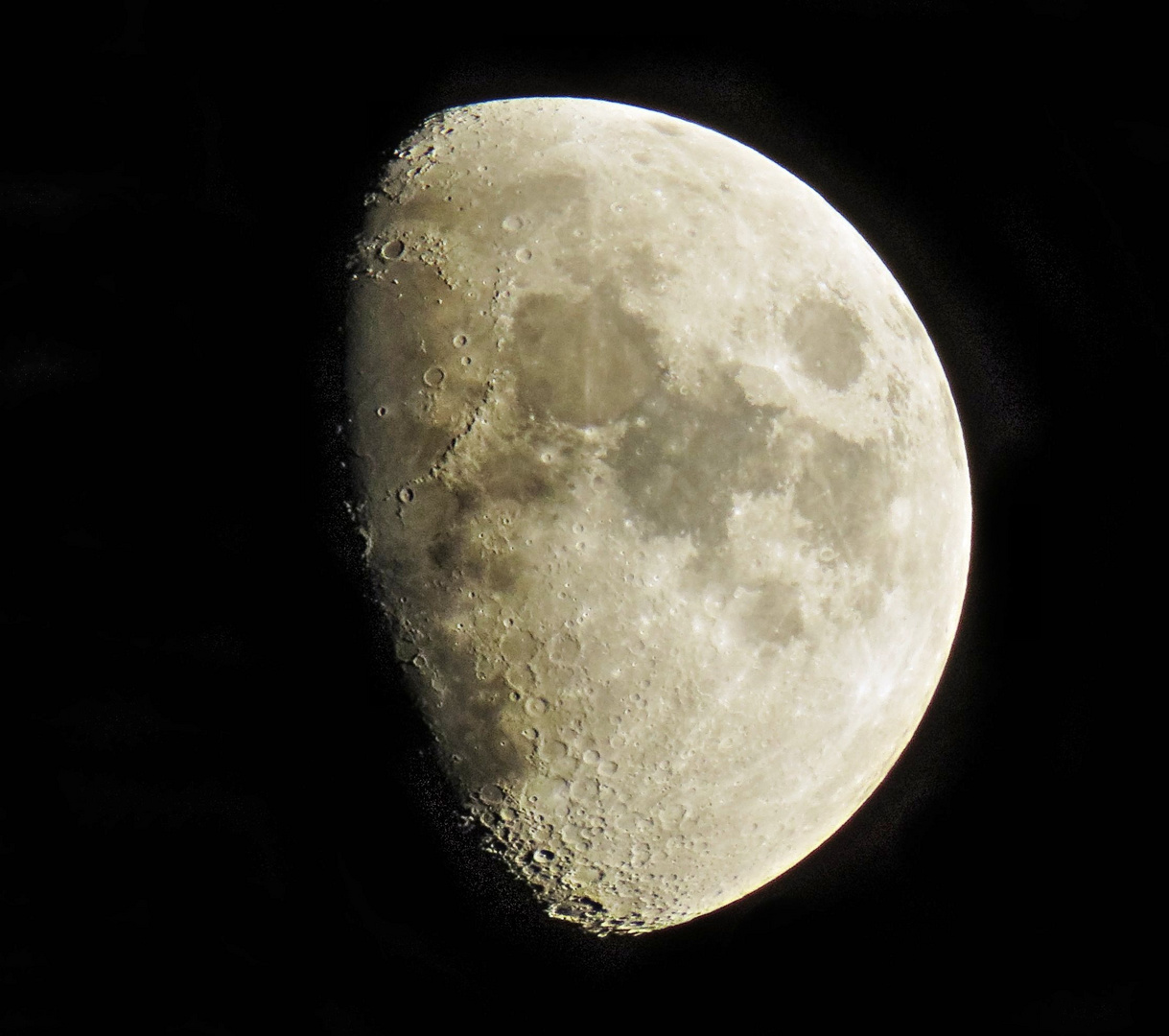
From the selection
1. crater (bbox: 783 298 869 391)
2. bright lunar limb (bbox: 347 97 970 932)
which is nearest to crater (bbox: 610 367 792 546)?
bright lunar limb (bbox: 347 97 970 932)

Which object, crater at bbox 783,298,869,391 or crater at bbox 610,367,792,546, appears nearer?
crater at bbox 610,367,792,546

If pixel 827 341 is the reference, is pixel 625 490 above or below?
below

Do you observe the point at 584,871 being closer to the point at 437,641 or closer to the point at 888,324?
the point at 437,641

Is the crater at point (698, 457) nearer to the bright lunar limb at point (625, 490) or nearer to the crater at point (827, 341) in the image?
the bright lunar limb at point (625, 490)

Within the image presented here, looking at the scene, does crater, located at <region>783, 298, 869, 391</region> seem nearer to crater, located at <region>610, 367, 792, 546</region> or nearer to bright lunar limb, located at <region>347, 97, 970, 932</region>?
bright lunar limb, located at <region>347, 97, 970, 932</region>

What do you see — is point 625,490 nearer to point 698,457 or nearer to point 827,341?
point 698,457

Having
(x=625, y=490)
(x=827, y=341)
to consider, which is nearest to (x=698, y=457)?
(x=625, y=490)

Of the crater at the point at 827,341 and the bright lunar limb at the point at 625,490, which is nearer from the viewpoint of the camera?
the bright lunar limb at the point at 625,490

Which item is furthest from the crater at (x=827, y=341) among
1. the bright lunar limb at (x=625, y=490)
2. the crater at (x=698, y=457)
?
the crater at (x=698, y=457)

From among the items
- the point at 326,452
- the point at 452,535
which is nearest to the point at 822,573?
the point at 452,535
